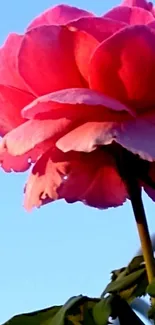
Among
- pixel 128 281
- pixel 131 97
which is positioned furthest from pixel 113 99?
pixel 128 281

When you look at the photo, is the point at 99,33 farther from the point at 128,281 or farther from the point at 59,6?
the point at 128,281

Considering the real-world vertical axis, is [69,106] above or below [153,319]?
above

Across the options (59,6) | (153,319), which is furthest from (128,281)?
(59,6)

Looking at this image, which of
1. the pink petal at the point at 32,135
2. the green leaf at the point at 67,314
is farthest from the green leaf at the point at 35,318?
the pink petal at the point at 32,135

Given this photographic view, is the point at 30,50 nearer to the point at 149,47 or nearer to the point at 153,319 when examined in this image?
the point at 149,47

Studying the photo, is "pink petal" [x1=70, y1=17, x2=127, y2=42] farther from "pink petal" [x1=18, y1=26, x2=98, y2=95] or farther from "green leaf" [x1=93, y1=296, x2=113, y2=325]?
"green leaf" [x1=93, y1=296, x2=113, y2=325]

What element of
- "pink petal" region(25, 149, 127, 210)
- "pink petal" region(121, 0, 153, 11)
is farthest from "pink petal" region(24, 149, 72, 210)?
→ "pink petal" region(121, 0, 153, 11)

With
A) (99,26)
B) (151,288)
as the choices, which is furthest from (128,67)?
(151,288)

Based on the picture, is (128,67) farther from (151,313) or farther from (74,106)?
Result: (151,313)
